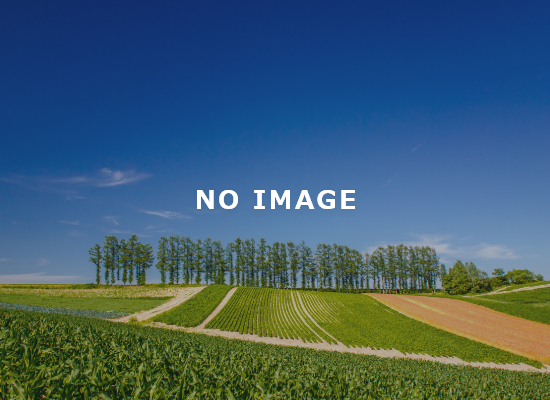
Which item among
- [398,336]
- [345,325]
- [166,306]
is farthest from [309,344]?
[166,306]

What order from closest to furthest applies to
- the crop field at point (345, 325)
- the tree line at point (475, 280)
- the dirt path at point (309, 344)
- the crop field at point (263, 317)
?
1. the dirt path at point (309, 344)
2. the crop field at point (345, 325)
3. the crop field at point (263, 317)
4. the tree line at point (475, 280)

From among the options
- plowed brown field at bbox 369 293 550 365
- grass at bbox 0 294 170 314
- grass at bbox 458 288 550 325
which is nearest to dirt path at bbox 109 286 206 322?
grass at bbox 0 294 170 314

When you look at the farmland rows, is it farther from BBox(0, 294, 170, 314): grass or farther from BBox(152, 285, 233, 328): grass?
BBox(0, 294, 170, 314): grass

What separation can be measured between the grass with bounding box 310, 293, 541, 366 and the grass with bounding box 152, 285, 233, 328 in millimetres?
23321

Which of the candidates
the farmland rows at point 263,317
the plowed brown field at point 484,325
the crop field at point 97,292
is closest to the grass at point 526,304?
the plowed brown field at point 484,325

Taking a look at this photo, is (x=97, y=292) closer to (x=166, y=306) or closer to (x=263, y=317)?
(x=166, y=306)

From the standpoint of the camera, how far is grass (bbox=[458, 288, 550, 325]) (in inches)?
2322

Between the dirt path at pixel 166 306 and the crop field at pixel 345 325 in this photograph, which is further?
the dirt path at pixel 166 306

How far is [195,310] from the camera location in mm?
59625

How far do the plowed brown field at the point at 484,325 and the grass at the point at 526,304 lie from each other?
2.90 meters

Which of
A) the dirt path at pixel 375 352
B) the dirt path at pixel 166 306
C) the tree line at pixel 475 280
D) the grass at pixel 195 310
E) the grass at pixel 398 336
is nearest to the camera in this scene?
the dirt path at pixel 375 352

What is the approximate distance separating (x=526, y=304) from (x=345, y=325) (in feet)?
168

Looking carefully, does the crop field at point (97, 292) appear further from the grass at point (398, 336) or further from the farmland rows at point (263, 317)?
the grass at point (398, 336)

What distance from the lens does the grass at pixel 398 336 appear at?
116 feet
